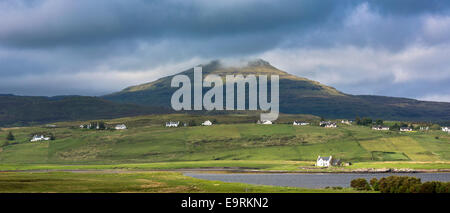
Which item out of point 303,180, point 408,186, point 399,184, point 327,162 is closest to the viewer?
point 408,186

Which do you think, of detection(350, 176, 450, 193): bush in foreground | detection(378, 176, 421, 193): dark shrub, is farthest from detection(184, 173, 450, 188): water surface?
detection(378, 176, 421, 193): dark shrub

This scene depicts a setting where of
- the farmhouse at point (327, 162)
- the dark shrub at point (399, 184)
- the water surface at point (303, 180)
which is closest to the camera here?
the dark shrub at point (399, 184)

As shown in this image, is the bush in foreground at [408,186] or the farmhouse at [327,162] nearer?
the bush in foreground at [408,186]

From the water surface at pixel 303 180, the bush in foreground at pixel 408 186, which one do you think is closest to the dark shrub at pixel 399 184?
the bush in foreground at pixel 408 186

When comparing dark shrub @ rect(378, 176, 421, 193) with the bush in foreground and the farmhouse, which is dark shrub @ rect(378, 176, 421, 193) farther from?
the farmhouse

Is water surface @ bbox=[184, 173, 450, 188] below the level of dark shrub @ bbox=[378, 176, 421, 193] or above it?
below

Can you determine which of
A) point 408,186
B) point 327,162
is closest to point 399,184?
point 408,186

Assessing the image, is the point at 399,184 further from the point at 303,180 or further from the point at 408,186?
the point at 303,180

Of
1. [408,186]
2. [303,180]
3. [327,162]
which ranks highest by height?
[408,186]

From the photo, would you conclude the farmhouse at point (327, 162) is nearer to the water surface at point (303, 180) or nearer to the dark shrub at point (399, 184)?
the water surface at point (303, 180)

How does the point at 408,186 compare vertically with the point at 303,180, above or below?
above
